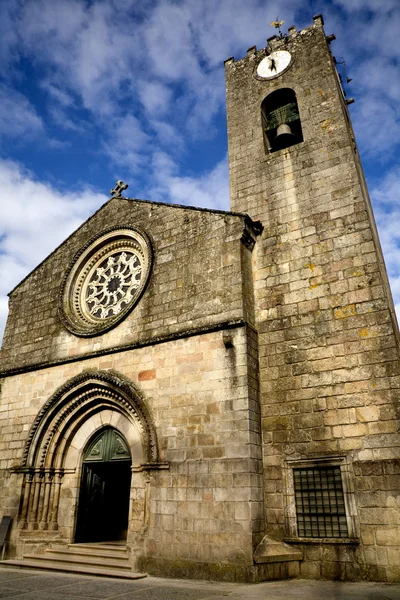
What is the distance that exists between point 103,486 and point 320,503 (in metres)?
4.79

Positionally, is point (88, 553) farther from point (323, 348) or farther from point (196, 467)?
point (323, 348)

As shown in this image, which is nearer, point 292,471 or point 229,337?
point 292,471

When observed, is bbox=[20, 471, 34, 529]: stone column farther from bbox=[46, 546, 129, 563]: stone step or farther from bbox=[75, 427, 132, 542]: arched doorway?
bbox=[75, 427, 132, 542]: arched doorway

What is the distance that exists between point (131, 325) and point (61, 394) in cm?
212

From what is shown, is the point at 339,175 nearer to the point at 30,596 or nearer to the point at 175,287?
the point at 175,287

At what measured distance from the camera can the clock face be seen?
11734mm

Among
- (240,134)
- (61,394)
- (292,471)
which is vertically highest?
(240,134)

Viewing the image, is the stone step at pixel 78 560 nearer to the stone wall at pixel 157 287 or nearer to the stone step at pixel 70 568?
the stone step at pixel 70 568

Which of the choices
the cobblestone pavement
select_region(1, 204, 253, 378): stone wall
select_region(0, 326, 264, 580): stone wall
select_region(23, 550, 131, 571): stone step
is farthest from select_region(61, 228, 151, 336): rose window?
the cobblestone pavement

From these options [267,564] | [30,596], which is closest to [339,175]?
[267,564]

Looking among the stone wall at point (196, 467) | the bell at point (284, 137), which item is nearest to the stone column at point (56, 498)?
the stone wall at point (196, 467)

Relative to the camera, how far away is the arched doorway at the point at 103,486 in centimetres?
905

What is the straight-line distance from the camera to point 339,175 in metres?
9.16

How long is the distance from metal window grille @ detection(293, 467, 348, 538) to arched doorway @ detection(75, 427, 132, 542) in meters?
3.36
